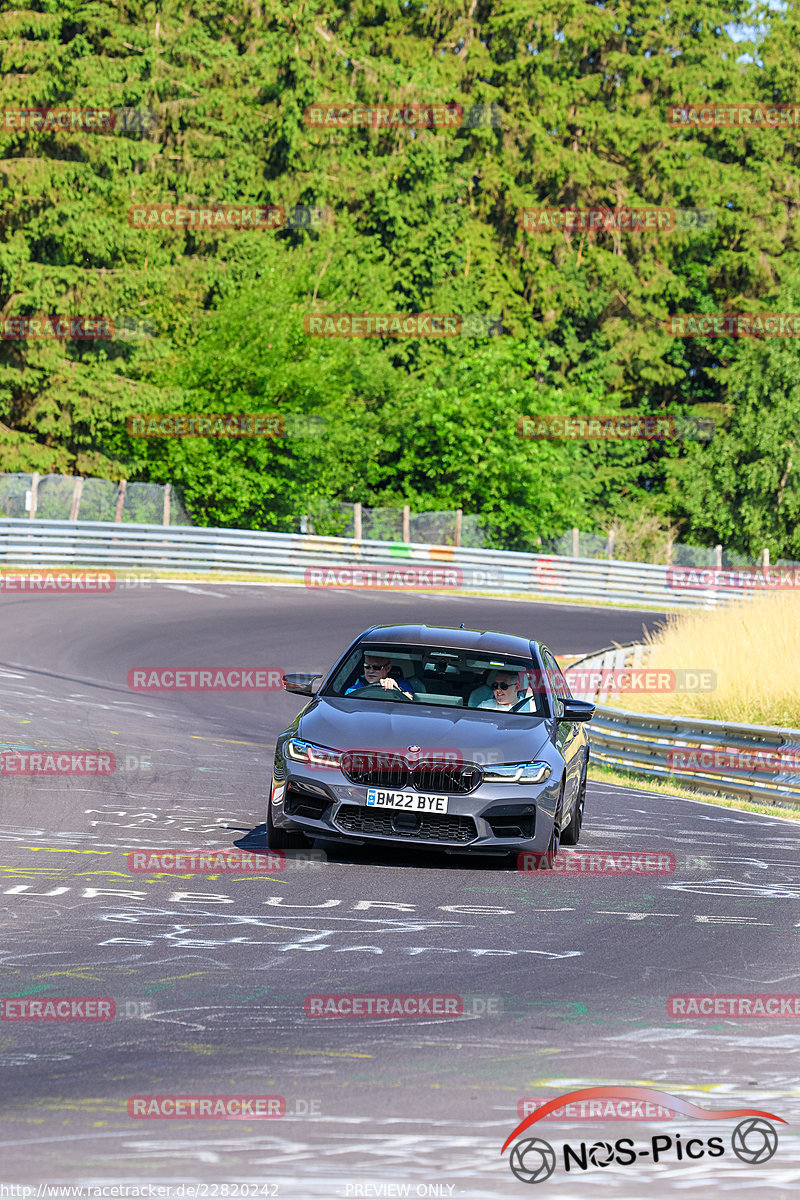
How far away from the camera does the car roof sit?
11352 mm

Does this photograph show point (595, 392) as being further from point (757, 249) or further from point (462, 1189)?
point (462, 1189)

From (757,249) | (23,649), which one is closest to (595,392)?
(757,249)

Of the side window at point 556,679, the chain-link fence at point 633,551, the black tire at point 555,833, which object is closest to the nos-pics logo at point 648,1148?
the black tire at point 555,833

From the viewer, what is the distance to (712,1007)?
6.71m

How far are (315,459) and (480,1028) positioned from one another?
40.8m

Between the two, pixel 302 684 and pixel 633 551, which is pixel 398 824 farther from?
pixel 633 551

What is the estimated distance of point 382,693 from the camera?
1097 centimetres

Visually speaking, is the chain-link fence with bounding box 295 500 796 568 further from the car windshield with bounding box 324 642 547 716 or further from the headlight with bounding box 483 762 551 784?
the headlight with bounding box 483 762 551 784

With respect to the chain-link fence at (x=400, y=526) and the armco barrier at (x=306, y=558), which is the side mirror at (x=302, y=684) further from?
the chain-link fence at (x=400, y=526)

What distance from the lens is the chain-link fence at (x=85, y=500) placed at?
119 ft

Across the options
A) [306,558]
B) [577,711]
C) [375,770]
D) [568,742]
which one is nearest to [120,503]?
[306,558]

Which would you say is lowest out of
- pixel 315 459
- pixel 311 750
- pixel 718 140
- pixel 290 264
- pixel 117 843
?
pixel 117 843

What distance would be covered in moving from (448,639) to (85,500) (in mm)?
27163

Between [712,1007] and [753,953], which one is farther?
[753,953]
